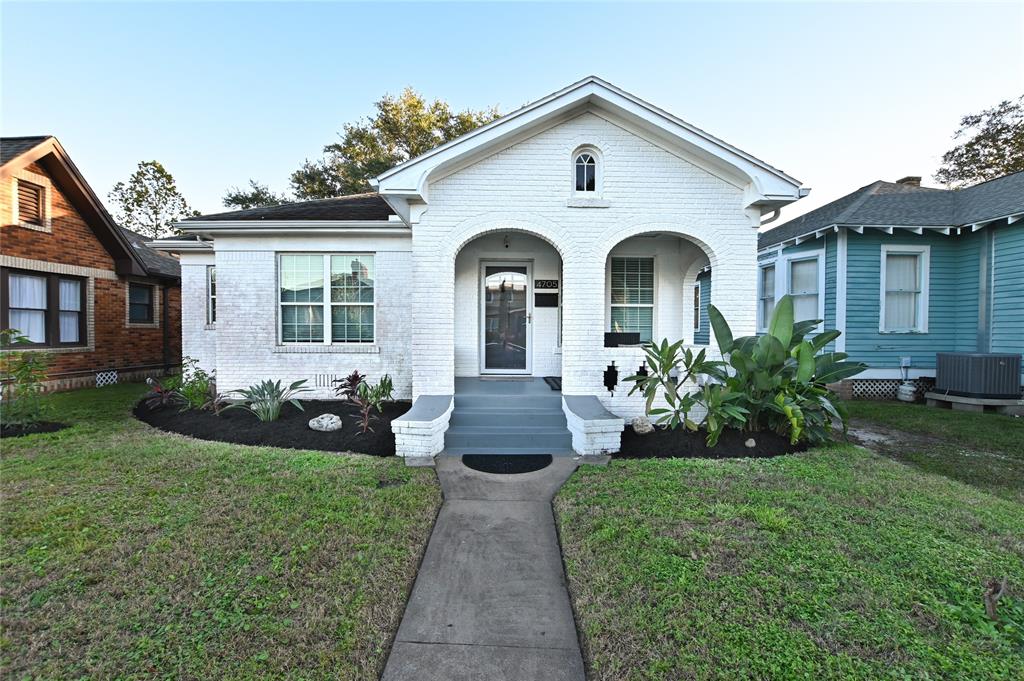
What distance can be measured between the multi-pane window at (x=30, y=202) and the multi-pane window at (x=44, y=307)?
1383 millimetres

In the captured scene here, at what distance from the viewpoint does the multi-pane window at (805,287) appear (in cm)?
1125

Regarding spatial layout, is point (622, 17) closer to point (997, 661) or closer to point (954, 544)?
point (954, 544)

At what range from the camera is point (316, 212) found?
915 cm

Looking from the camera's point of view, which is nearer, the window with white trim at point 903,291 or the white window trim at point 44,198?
the white window trim at point 44,198

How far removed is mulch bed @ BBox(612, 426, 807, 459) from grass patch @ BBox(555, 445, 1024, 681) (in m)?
0.85

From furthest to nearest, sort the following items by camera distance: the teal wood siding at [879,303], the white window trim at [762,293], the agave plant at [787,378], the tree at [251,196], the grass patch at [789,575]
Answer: the tree at [251,196] < the white window trim at [762,293] < the teal wood siding at [879,303] < the agave plant at [787,378] < the grass patch at [789,575]

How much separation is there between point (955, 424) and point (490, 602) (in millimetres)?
9590

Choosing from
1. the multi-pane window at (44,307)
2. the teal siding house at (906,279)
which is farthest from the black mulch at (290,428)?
the teal siding house at (906,279)

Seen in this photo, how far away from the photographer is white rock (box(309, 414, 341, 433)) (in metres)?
6.53

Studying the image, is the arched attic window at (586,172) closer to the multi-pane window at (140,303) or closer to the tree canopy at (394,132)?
the multi-pane window at (140,303)

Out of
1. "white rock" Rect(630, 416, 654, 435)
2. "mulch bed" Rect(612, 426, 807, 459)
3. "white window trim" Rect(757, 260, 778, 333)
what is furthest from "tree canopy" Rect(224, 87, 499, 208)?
"mulch bed" Rect(612, 426, 807, 459)

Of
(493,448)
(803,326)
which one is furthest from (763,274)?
(493,448)

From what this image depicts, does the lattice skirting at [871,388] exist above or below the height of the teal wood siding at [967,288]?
below

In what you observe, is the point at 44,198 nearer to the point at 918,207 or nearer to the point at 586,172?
the point at 586,172
